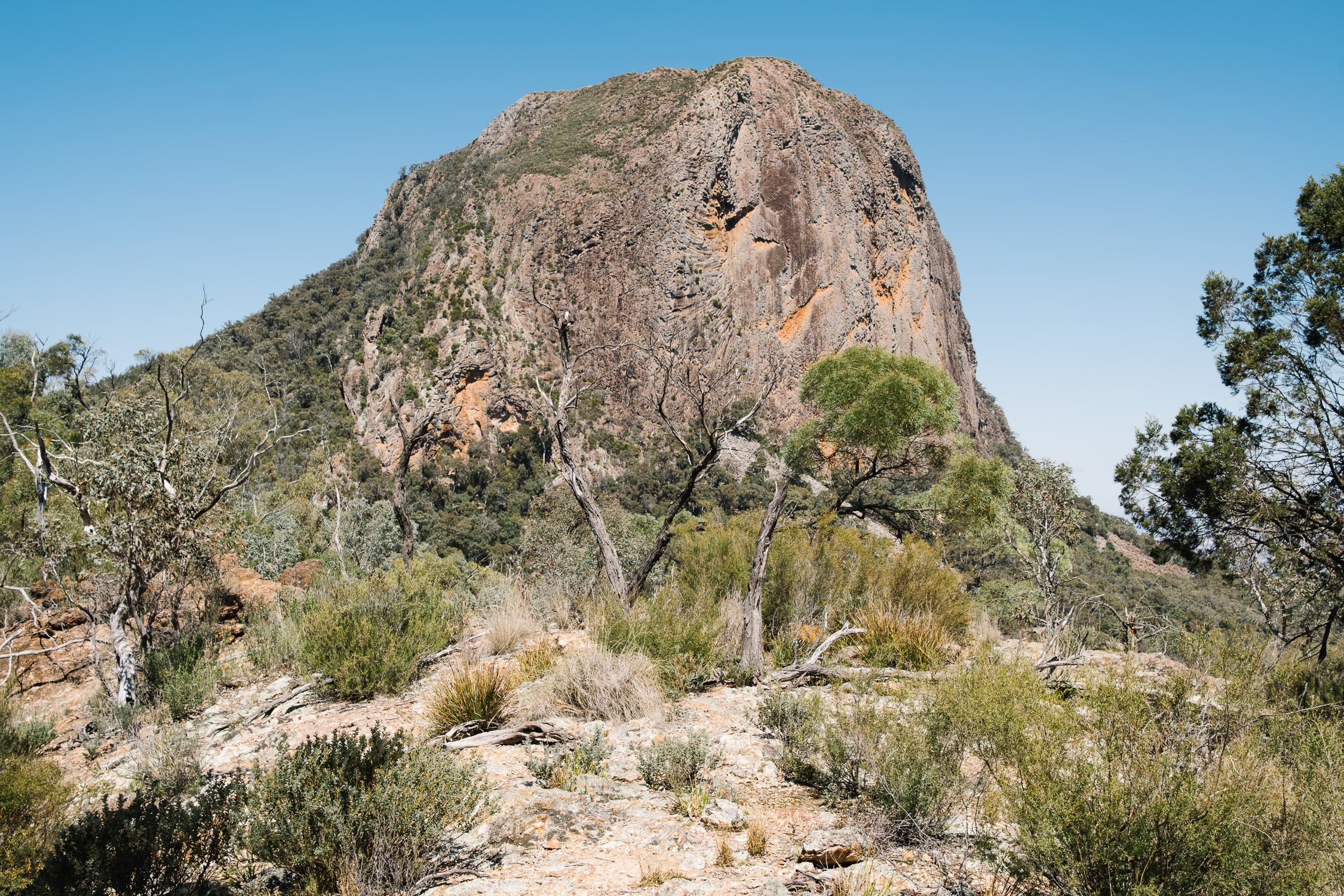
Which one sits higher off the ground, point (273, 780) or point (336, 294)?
point (336, 294)

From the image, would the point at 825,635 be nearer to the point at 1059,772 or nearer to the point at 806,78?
the point at 1059,772

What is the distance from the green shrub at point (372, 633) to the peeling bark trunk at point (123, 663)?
1454 millimetres

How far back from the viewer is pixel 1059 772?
3260 millimetres

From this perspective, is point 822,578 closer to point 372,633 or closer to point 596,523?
point 596,523

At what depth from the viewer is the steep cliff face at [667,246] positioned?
173ft

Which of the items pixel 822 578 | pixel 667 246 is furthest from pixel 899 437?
pixel 667 246

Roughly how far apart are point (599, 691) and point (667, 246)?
57574 millimetres

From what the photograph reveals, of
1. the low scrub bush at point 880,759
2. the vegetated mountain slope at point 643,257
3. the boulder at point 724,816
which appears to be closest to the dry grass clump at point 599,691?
the low scrub bush at point 880,759

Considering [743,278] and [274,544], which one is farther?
[743,278]

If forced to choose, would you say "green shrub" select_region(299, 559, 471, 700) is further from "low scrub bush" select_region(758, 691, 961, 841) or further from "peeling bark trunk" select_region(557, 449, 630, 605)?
"low scrub bush" select_region(758, 691, 961, 841)

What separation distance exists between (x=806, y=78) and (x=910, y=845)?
8013cm

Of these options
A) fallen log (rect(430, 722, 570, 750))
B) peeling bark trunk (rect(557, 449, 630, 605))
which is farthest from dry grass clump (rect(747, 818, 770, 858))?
peeling bark trunk (rect(557, 449, 630, 605))

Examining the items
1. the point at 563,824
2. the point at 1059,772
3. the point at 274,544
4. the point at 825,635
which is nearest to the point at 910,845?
the point at 1059,772

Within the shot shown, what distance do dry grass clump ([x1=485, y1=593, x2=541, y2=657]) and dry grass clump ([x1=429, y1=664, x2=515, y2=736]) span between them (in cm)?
196
